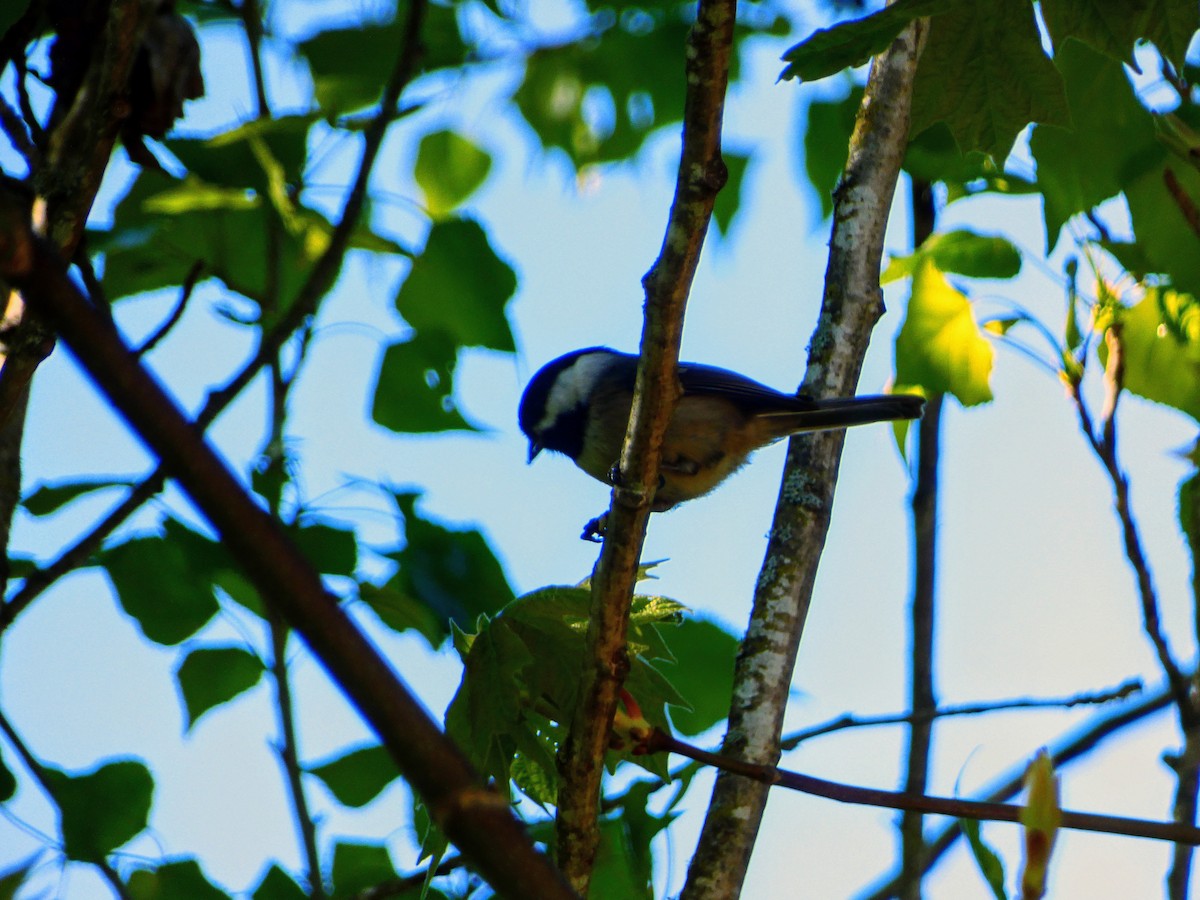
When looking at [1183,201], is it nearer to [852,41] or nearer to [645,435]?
[852,41]

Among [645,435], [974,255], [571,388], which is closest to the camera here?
[645,435]

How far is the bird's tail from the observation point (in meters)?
2.91

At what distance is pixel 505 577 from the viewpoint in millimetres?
2508

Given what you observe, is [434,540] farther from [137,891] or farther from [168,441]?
[168,441]

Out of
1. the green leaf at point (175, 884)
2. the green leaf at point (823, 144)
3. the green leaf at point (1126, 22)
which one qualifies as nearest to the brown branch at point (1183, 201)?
the green leaf at point (1126, 22)

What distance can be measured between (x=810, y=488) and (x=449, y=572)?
0.74m

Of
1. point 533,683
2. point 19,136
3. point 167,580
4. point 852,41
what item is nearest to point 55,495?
point 167,580

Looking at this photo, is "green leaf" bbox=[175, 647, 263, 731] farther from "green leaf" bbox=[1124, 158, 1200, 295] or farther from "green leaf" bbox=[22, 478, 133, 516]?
"green leaf" bbox=[1124, 158, 1200, 295]

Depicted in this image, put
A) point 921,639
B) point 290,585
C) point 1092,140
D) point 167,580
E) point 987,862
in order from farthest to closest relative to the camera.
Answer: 1. point 921,639
2. point 167,580
3. point 1092,140
4. point 987,862
5. point 290,585

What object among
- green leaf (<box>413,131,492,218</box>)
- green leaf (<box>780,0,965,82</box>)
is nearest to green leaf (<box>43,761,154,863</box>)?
green leaf (<box>780,0,965,82</box>)

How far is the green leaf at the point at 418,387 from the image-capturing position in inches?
102

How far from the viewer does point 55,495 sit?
2379mm

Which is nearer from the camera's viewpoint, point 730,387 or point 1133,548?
point 1133,548

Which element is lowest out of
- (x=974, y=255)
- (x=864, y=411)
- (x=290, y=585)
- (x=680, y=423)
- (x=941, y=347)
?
(x=290, y=585)
